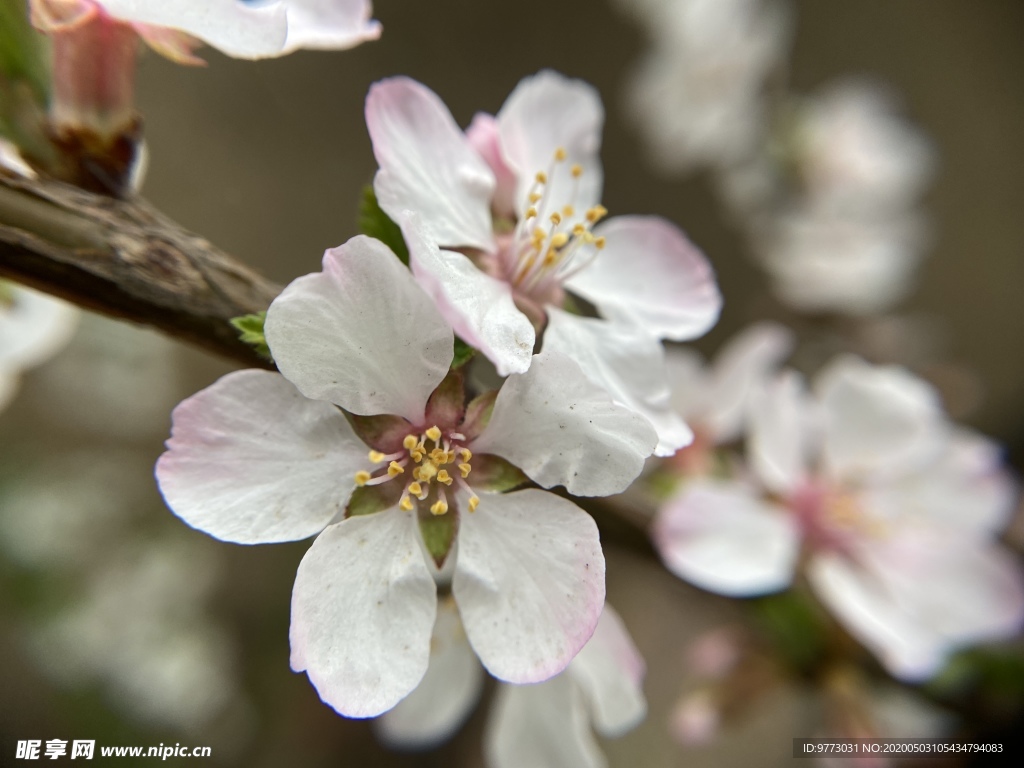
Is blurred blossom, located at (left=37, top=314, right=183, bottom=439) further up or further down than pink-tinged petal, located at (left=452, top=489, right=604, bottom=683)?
further down

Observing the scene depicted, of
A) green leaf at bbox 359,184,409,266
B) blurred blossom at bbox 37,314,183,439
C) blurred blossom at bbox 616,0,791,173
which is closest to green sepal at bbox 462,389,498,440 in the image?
green leaf at bbox 359,184,409,266

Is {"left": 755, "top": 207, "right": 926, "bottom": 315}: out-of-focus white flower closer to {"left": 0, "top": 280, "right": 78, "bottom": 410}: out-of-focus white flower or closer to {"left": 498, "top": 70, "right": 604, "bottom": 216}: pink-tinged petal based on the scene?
{"left": 498, "top": 70, "right": 604, "bottom": 216}: pink-tinged petal

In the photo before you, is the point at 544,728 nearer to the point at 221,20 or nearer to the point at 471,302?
the point at 471,302

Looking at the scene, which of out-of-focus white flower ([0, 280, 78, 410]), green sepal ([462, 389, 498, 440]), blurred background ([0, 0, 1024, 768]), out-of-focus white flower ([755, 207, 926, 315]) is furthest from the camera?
out-of-focus white flower ([755, 207, 926, 315])

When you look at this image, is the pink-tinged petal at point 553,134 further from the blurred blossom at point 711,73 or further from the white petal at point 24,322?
the blurred blossom at point 711,73

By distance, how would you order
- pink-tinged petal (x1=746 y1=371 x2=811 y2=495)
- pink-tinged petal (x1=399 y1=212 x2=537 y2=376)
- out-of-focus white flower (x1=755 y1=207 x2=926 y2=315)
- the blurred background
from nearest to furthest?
pink-tinged petal (x1=399 y1=212 x2=537 y2=376) → pink-tinged petal (x1=746 y1=371 x2=811 y2=495) → the blurred background → out-of-focus white flower (x1=755 y1=207 x2=926 y2=315)

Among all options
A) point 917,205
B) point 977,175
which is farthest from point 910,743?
point 977,175

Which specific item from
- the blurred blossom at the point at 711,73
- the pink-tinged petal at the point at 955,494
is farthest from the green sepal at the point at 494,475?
the blurred blossom at the point at 711,73

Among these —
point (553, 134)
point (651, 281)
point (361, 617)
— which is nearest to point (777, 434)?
point (651, 281)
